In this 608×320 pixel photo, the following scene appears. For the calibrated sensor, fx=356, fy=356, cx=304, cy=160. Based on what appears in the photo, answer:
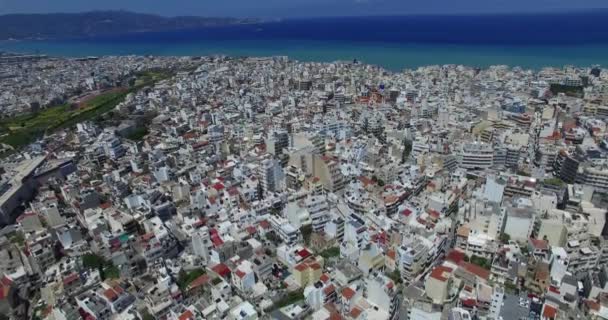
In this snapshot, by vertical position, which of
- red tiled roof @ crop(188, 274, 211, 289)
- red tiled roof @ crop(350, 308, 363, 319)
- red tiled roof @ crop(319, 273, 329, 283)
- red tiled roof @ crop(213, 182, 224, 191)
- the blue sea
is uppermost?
the blue sea

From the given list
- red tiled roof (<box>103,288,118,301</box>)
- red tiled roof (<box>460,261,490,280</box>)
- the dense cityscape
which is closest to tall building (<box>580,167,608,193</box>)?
the dense cityscape

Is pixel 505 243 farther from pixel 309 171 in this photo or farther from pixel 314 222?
pixel 309 171

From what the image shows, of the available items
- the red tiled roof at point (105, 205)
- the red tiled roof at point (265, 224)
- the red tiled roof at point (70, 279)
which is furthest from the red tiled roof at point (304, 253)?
the red tiled roof at point (105, 205)

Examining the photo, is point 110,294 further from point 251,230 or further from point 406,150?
point 406,150

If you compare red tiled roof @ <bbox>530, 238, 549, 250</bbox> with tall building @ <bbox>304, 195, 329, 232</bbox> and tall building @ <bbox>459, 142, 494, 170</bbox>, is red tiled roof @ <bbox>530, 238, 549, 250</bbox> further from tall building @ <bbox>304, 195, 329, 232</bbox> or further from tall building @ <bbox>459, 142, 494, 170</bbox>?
tall building @ <bbox>304, 195, 329, 232</bbox>

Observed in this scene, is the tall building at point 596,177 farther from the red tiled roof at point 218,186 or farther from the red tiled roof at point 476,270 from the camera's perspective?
the red tiled roof at point 218,186
